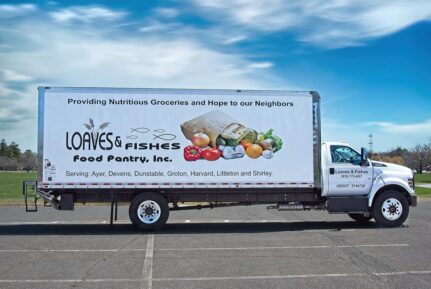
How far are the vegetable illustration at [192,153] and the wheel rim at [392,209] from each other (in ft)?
16.6

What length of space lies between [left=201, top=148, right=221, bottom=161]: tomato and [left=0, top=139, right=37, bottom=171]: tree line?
158 metres

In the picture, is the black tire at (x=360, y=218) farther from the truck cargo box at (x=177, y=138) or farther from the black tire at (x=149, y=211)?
the black tire at (x=149, y=211)

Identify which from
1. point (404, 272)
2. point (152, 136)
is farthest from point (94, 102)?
point (404, 272)

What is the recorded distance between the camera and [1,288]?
671cm

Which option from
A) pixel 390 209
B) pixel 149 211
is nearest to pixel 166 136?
pixel 149 211

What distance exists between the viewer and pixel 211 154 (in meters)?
13.1

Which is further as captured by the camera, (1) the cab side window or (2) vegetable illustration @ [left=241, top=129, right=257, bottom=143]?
(1) the cab side window

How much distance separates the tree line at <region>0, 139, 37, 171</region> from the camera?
552 feet

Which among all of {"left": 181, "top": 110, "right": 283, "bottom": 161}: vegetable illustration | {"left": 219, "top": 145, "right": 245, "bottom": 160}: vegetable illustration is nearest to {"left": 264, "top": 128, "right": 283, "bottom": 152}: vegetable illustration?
{"left": 181, "top": 110, "right": 283, "bottom": 161}: vegetable illustration

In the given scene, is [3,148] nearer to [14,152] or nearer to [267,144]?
[14,152]

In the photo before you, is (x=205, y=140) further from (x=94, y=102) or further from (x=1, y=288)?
(x=1, y=288)

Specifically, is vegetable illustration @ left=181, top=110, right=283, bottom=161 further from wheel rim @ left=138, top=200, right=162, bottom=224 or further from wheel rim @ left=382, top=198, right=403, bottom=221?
wheel rim @ left=382, top=198, right=403, bottom=221

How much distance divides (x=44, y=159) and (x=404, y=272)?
29.3ft

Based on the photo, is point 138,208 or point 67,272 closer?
point 67,272
